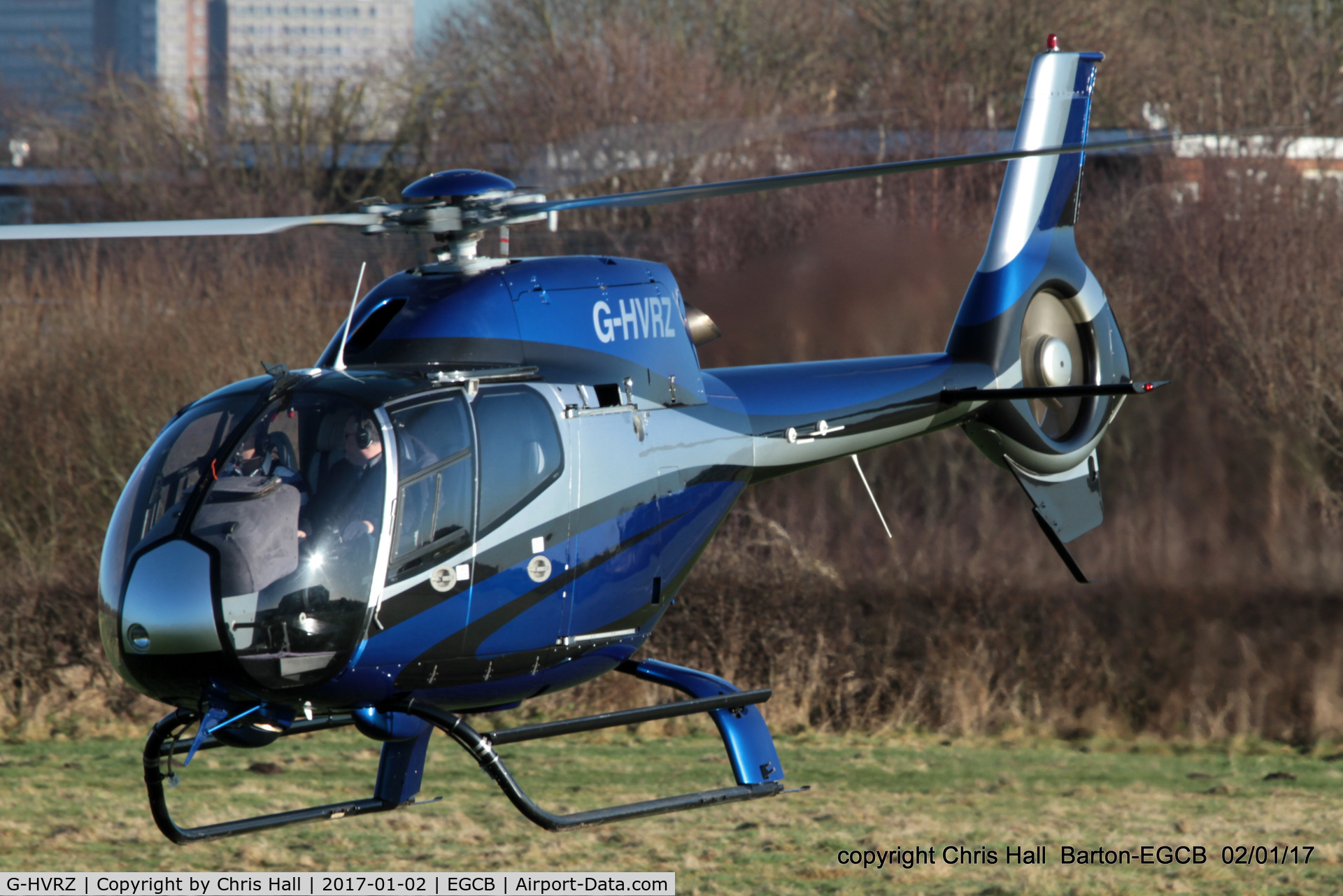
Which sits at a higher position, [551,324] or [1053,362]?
[551,324]

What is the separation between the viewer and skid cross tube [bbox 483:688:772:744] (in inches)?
222

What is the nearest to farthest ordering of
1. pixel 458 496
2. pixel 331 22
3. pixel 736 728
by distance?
pixel 458 496 < pixel 736 728 < pixel 331 22

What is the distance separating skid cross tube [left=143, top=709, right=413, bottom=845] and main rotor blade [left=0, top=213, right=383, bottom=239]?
1839mm

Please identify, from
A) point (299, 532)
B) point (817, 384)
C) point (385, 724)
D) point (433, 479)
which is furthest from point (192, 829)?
point (817, 384)

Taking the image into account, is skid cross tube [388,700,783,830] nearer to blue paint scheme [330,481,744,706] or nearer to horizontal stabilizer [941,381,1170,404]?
blue paint scheme [330,481,744,706]

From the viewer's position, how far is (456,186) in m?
5.72

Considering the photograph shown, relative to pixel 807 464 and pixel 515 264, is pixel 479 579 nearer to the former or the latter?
pixel 515 264

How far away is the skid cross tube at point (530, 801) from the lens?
17.9 feet

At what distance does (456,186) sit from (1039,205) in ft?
13.2

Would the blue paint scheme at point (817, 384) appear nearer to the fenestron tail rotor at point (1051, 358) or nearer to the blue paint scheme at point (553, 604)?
the blue paint scheme at point (553, 604)

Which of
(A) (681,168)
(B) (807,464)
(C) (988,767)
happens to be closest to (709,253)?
(A) (681,168)

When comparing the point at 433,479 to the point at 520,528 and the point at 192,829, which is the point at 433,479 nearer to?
the point at 520,528

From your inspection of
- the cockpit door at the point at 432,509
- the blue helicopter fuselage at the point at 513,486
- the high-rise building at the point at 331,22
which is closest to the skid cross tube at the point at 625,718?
the blue helicopter fuselage at the point at 513,486

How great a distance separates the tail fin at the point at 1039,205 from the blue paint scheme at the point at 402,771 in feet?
11.8
